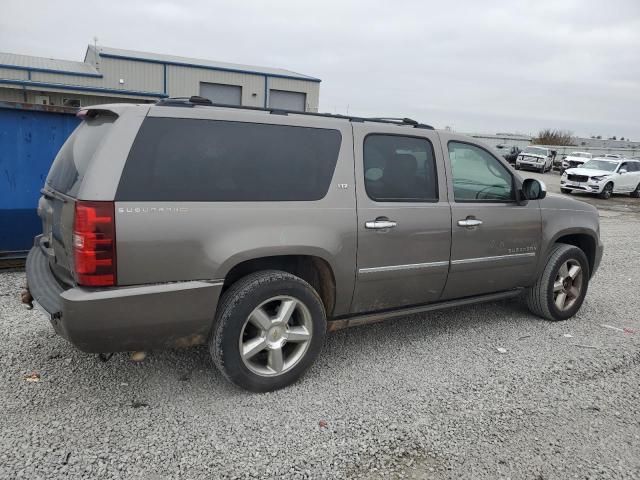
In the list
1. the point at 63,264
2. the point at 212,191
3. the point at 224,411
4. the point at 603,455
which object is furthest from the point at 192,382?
the point at 603,455

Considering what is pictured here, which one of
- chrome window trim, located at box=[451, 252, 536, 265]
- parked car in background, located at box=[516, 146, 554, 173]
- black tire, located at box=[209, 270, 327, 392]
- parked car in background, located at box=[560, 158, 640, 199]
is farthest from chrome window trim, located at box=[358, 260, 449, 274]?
parked car in background, located at box=[516, 146, 554, 173]

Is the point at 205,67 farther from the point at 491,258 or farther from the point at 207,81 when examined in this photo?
the point at 491,258

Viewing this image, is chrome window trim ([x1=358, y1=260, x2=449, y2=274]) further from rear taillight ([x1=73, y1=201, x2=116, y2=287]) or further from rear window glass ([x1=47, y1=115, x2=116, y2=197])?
rear window glass ([x1=47, y1=115, x2=116, y2=197])

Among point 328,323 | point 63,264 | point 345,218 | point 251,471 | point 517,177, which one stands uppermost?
point 517,177

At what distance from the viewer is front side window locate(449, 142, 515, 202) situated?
4238mm

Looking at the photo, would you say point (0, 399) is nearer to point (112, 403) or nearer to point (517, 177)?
point (112, 403)

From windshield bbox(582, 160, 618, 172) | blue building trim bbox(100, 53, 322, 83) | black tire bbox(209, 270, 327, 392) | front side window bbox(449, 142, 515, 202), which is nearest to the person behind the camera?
black tire bbox(209, 270, 327, 392)

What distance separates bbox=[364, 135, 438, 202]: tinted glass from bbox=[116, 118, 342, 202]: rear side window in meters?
0.32

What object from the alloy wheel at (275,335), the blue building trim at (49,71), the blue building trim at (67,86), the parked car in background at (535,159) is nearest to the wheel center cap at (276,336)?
the alloy wheel at (275,335)

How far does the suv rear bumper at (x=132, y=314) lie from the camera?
9.07ft

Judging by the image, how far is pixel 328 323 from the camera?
3703mm

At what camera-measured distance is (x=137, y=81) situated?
2752 cm

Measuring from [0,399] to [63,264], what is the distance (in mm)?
922

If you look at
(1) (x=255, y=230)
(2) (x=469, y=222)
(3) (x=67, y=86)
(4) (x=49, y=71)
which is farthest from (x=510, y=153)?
(1) (x=255, y=230)
